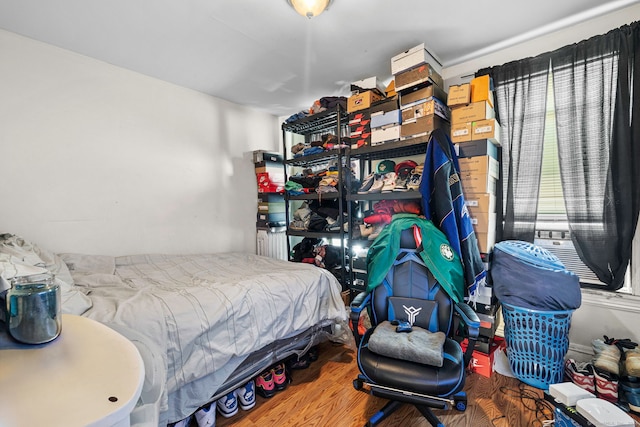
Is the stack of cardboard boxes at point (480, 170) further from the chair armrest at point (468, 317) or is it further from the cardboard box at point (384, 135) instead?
the chair armrest at point (468, 317)

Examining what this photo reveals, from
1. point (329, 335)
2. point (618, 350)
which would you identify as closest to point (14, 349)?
point (329, 335)

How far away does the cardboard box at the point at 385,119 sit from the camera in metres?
2.28

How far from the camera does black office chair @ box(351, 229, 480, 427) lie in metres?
1.22

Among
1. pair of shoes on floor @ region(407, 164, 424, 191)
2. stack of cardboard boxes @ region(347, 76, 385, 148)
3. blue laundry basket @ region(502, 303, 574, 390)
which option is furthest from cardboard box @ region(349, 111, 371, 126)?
blue laundry basket @ region(502, 303, 574, 390)

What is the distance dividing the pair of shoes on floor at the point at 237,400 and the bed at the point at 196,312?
0.20ft

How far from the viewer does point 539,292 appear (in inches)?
66.8

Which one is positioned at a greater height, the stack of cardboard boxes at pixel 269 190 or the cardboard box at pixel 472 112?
the cardboard box at pixel 472 112

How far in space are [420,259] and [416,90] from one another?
55.8 inches

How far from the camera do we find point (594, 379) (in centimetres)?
162

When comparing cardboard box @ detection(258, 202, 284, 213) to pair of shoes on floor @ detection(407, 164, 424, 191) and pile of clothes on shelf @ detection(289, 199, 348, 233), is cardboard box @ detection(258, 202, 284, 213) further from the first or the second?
pair of shoes on floor @ detection(407, 164, 424, 191)

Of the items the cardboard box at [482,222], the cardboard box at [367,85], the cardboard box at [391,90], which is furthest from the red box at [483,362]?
the cardboard box at [367,85]

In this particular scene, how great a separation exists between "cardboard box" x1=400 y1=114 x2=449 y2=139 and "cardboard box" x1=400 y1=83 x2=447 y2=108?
0.17 m

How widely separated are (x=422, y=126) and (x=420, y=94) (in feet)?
0.89

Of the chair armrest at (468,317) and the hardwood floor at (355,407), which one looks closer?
the chair armrest at (468,317)
